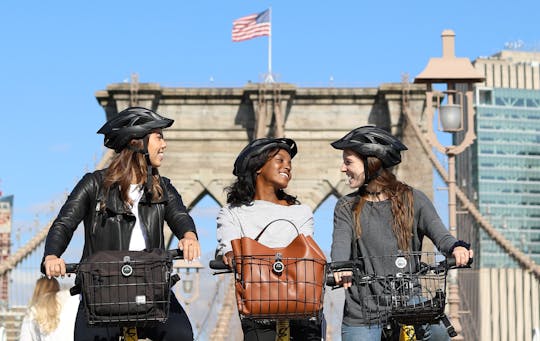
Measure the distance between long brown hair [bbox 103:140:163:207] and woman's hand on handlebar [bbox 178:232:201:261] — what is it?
39cm

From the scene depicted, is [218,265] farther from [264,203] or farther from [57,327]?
[57,327]

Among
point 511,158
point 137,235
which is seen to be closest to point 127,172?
point 137,235

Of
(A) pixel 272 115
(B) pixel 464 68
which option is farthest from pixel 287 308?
(A) pixel 272 115

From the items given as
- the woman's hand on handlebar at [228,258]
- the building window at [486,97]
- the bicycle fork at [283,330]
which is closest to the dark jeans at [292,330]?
the bicycle fork at [283,330]

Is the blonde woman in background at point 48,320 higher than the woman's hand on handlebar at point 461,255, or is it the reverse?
the woman's hand on handlebar at point 461,255

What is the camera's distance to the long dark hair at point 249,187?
6.46 meters

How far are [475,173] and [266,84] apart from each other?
95.6m

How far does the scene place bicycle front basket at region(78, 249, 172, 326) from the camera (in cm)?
498

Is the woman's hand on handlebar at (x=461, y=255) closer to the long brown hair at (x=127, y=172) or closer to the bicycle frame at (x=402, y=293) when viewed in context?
the bicycle frame at (x=402, y=293)

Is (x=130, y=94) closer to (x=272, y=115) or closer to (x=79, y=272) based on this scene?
(x=272, y=115)

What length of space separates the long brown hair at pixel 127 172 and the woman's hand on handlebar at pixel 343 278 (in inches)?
32.8

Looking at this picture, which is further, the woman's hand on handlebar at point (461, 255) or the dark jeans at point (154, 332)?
the woman's hand on handlebar at point (461, 255)

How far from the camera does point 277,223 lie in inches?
248

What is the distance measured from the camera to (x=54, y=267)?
5379 mm
